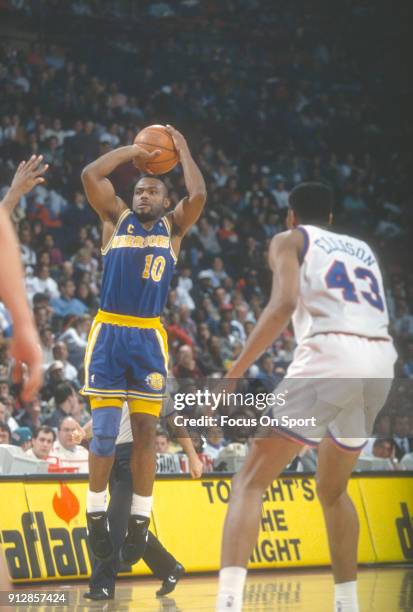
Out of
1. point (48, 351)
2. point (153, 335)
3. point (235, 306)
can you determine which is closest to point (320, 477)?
point (153, 335)

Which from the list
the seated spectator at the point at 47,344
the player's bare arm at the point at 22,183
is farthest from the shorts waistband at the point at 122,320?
the seated spectator at the point at 47,344

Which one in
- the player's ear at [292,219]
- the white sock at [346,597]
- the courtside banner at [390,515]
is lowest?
the courtside banner at [390,515]

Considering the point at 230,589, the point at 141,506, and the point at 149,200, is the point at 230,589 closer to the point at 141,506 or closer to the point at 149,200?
the point at 141,506

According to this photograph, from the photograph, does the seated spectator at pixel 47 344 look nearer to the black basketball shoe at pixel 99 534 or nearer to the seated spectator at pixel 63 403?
the seated spectator at pixel 63 403

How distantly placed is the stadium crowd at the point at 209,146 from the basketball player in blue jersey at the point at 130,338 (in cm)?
330

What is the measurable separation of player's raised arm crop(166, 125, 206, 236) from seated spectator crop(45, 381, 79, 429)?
3.94 metres

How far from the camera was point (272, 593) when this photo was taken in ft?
25.3

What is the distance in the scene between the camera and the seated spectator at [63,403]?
35.6 feet

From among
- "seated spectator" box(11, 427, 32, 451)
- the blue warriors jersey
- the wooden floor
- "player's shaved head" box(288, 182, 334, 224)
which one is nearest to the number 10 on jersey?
the blue warriors jersey

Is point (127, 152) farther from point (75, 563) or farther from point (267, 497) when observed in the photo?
point (267, 497)

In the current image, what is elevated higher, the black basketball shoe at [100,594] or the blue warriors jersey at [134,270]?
the blue warriors jersey at [134,270]

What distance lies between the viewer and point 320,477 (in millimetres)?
5078

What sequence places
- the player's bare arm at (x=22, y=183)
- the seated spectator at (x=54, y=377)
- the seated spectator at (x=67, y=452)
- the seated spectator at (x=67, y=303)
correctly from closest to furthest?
the player's bare arm at (x=22, y=183)
the seated spectator at (x=67, y=452)
the seated spectator at (x=54, y=377)
the seated spectator at (x=67, y=303)

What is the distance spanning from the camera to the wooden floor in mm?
6766
